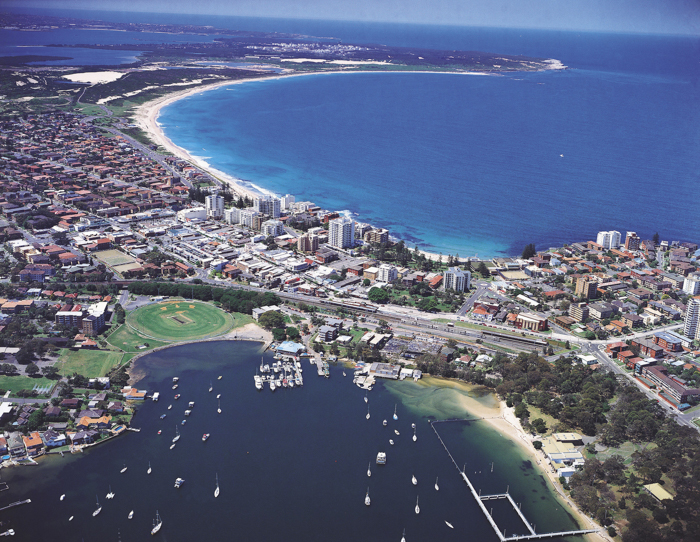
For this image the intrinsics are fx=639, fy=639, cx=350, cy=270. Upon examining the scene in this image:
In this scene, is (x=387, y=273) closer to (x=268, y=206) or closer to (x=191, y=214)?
(x=268, y=206)

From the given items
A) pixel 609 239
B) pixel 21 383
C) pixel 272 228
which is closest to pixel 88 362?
pixel 21 383

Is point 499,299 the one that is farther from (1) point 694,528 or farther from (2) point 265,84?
(2) point 265,84

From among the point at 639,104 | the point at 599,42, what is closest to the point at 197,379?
the point at 639,104

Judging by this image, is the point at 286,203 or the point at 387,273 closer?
the point at 387,273

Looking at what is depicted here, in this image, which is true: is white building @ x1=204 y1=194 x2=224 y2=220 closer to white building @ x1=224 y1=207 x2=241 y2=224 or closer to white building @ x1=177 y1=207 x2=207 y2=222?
white building @ x1=177 y1=207 x2=207 y2=222

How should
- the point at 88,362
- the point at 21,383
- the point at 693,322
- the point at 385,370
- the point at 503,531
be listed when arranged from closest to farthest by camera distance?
the point at 503,531
the point at 21,383
the point at 88,362
the point at 385,370
the point at 693,322

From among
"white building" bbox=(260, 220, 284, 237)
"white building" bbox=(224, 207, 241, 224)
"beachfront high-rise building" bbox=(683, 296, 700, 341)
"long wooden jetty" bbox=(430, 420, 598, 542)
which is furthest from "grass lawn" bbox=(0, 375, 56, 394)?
"beachfront high-rise building" bbox=(683, 296, 700, 341)
